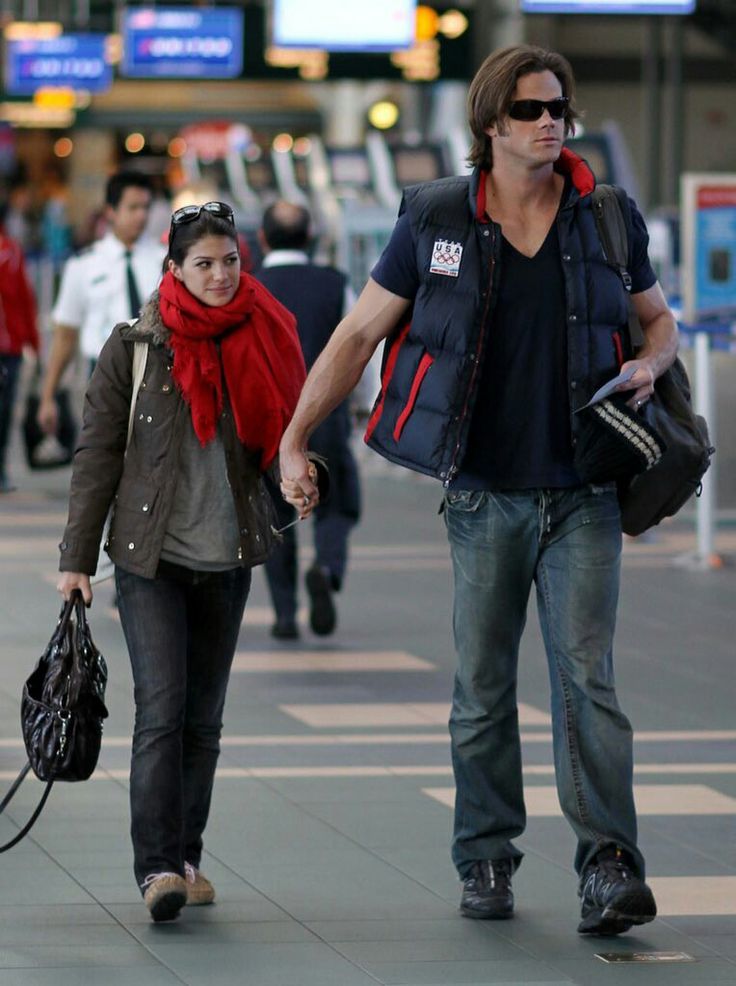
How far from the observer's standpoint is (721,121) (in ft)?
137

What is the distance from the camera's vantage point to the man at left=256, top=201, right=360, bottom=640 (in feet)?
33.6

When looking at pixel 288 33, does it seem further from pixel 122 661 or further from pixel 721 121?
pixel 122 661

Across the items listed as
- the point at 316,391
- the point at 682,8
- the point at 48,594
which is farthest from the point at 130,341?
the point at 682,8

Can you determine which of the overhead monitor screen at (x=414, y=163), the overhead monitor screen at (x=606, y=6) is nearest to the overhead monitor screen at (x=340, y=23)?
the overhead monitor screen at (x=606, y=6)

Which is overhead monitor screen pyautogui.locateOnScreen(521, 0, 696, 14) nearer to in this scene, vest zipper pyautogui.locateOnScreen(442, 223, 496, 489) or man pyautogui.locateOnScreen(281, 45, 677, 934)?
man pyautogui.locateOnScreen(281, 45, 677, 934)

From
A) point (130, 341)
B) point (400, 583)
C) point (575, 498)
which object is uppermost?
point (130, 341)

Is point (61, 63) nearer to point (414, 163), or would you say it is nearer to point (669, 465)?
point (414, 163)

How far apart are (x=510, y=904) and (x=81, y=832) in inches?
56.7

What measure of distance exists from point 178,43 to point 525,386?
31.2 m

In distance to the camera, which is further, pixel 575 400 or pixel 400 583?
pixel 400 583

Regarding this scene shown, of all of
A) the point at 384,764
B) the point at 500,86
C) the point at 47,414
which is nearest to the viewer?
the point at 500,86

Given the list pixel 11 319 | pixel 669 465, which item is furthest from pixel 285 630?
pixel 11 319

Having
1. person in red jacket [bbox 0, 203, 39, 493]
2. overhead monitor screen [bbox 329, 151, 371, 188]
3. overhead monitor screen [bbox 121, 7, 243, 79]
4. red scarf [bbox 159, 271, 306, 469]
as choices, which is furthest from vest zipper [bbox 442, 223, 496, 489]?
overhead monitor screen [bbox 121, 7, 243, 79]

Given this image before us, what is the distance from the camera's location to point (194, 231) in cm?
577
